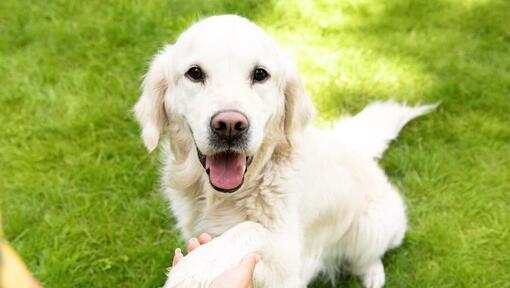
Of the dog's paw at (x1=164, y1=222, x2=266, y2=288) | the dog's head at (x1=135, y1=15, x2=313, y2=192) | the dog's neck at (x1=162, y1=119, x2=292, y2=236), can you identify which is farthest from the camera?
the dog's neck at (x1=162, y1=119, x2=292, y2=236)

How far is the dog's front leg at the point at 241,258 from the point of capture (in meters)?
2.08

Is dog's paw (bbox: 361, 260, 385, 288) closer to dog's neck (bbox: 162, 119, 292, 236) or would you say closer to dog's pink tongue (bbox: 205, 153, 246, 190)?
dog's neck (bbox: 162, 119, 292, 236)

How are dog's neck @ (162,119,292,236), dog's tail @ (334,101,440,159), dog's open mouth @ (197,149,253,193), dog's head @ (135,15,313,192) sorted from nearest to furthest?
dog's head @ (135,15,313,192) < dog's open mouth @ (197,149,253,193) < dog's neck @ (162,119,292,236) < dog's tail @ (334,101,440,159)

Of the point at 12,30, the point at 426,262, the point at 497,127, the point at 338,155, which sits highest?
the point at 12,30

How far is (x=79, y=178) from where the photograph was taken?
12.2ft

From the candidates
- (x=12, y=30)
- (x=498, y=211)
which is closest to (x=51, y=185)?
(x=12, y=30)

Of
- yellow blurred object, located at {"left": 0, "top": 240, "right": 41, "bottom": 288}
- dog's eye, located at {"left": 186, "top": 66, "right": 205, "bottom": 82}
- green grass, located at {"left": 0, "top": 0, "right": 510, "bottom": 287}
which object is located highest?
yellow blurred object, located at {"left": 0, "top": 240, "right": 41, "bottom": 288}

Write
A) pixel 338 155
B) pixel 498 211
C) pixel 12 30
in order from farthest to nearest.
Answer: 1. pixel 12 30
2. pixel 498 211
3. pixel 338 155

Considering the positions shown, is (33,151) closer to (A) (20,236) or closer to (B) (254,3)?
(A) (20,236)

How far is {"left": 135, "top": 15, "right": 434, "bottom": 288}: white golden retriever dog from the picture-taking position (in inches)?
88.0

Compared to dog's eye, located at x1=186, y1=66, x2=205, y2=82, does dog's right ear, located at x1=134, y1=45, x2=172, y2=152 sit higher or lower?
lower

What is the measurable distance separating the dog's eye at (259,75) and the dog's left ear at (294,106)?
218 mm

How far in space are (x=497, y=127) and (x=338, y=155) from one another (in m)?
1.71

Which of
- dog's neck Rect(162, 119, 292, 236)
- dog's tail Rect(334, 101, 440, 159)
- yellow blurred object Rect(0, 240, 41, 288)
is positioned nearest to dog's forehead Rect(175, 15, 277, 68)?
dog's neck Rect(162, 119, 292, 236)
